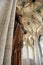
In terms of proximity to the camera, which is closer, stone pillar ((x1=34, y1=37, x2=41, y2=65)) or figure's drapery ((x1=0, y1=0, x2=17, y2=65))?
figure's drapery ((x1=0, y1=0, x2=17, y2=65))

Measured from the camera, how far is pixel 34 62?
6.19 metres

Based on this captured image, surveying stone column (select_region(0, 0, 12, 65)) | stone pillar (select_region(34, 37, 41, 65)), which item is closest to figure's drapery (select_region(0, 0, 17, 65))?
stone column (select_region(0, 0, 12, 65))

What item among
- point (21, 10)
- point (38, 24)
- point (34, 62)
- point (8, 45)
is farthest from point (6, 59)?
A: point (38, 24)

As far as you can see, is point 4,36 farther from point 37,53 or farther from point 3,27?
point 37,53

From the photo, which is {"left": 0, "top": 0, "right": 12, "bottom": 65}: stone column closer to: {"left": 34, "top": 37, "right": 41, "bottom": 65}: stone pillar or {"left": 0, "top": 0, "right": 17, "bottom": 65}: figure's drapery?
{"left": 0, "top": 0, "right": 17, "bottom": 65}: figure's drapery

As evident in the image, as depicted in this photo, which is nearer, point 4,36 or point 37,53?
point 4,36

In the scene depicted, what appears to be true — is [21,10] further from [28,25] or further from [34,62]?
[34,62]

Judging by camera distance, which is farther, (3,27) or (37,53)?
(37,53)

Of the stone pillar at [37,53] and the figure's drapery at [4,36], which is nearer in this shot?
the figure's drapery at [4,36]

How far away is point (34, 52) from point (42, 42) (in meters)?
0.75

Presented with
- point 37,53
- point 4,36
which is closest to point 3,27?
point 4,36

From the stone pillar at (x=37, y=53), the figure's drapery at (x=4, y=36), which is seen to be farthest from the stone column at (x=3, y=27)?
the stone pillar at (x=37, y=53)

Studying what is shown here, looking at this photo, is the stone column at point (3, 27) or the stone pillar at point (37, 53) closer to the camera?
the stone column at point (3, 27)

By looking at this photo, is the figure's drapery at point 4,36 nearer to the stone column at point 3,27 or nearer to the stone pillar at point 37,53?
the stone column at point 3,27
